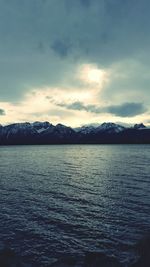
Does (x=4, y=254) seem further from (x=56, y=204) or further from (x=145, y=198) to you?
(x=145, y=198)

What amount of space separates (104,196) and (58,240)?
20304mm

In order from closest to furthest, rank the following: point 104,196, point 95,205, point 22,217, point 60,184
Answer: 1. point 22,217
2. point 95,205
3. point 104,196
4. point 60,184

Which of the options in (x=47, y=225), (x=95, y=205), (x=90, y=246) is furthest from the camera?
(x=95, y=205)

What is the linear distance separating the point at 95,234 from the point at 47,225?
6557 millimetres

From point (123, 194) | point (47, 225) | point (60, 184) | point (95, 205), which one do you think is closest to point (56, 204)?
point (95, 205)

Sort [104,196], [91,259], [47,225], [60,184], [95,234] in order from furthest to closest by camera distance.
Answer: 1. [60,184]
2. [104,196]
3. [47,225]
4. [95,234]
5. [91,259]

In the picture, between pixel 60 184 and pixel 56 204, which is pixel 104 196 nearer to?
pixel 56 204

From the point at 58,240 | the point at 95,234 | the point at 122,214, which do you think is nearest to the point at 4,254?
the point at 58,240

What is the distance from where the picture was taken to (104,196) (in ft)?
152

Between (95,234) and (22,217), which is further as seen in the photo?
(22,217)

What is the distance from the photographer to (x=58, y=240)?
89.6 ft

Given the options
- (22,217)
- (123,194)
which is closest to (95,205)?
(123,194)

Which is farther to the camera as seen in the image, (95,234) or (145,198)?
(145,198)

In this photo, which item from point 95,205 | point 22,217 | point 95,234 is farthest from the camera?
point 95,205
